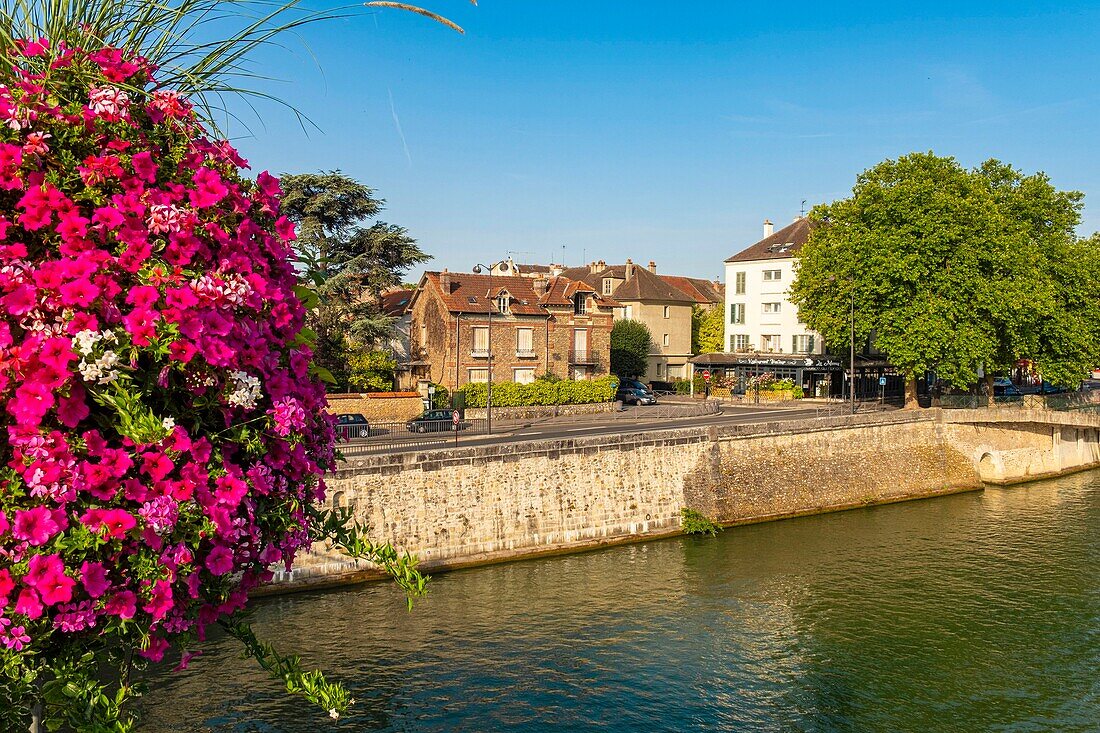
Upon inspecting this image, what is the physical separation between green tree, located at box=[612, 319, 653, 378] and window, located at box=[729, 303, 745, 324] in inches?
271

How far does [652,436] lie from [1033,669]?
15057 millimetres

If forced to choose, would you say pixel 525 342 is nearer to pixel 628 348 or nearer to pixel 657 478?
pixel 628 348

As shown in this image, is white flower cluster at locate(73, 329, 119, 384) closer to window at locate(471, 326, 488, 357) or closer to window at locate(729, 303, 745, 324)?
window at locate(471, 326, 488, 357)

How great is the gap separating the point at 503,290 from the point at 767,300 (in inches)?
908

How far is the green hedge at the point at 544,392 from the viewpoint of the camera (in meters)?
47.9

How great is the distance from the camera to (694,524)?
32969 mm

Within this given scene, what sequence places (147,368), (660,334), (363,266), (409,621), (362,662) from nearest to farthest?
(147,368), (362,662), (409,621), (363,266), (660,334)

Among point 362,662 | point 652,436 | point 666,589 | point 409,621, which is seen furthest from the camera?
point 652,436

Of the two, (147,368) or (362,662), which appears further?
(362,662)

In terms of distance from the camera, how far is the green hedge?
157 ft

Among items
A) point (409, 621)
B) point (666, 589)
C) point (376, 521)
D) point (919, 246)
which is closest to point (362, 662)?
point (409, 621)

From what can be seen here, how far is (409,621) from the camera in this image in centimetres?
2286

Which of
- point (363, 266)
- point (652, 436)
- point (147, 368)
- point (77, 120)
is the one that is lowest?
point (652, 436)

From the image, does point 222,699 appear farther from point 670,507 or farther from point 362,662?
point 670,507
